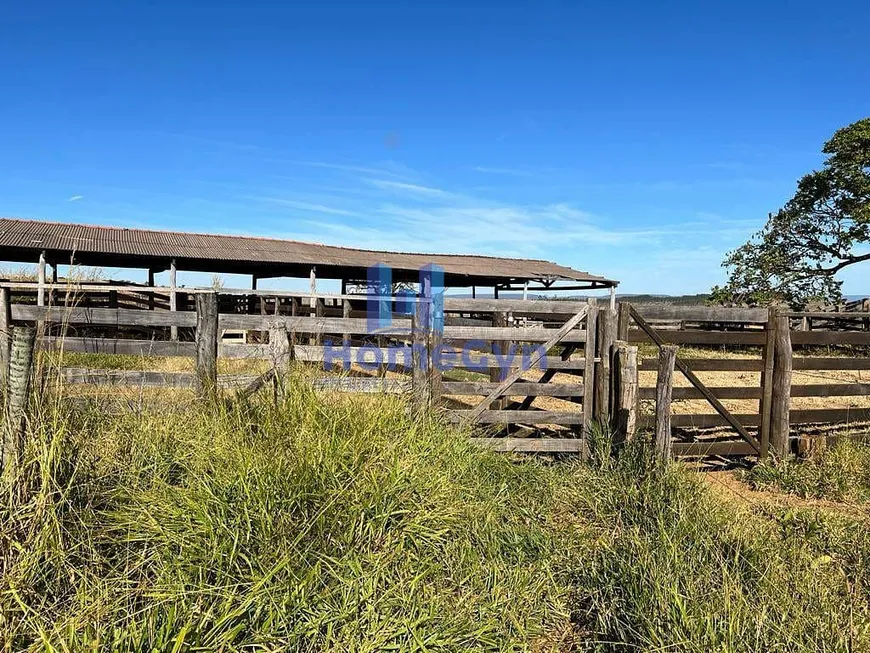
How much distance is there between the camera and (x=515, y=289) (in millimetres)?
23828

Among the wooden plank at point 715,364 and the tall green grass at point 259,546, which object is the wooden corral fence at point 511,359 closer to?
the wooden plank at point 715,364

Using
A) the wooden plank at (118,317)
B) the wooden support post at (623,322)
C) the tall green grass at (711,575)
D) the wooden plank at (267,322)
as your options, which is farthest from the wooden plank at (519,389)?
the wooden plank at (118,317)

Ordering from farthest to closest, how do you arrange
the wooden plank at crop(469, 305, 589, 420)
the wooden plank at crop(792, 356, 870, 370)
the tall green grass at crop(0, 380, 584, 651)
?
the wooden plank at crop(792, 356, 870, 370) < the wooden plank at crop(469, 305, 589, 420) < the tall green grass at crop(0, 380, 584, 651)

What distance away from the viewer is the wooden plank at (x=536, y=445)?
17.1ft

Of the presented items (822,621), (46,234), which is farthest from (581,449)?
(46,234)

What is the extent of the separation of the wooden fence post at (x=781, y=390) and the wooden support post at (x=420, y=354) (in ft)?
12.5

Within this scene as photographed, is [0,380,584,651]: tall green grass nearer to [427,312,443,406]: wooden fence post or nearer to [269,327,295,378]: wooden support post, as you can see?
[269,327,295,378]: wooden support post

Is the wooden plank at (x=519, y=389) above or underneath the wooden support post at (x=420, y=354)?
underneath

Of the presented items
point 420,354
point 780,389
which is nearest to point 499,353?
point 420,354

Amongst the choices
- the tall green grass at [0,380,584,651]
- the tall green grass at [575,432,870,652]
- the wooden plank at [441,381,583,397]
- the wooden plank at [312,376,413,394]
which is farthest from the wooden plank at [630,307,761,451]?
the tall green grass at [0,380,584,651]

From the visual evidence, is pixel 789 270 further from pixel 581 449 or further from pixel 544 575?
pixel 544 575

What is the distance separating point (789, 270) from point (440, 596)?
27.7m

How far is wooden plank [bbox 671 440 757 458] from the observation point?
18.3 feet

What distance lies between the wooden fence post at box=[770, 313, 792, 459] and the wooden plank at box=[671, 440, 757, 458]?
0.32 m
